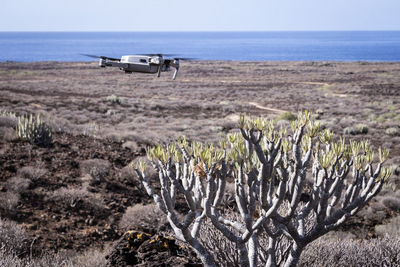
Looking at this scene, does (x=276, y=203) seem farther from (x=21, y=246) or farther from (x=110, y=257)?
(x=21, y=246)

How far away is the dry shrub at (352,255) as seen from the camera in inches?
195

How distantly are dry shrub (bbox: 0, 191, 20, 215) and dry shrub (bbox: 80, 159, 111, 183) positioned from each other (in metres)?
2.18

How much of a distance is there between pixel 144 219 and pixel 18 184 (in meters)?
3.32

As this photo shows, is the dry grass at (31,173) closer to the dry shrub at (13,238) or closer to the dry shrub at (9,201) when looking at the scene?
the dry shrub at (9,201)

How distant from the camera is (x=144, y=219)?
7.85 metres

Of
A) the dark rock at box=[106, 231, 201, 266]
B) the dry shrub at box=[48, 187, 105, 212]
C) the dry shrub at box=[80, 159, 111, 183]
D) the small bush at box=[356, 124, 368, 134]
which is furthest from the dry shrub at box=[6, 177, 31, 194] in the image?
the small bush at box=[356, 124, 368, 134]

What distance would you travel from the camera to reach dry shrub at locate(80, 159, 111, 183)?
1004cm

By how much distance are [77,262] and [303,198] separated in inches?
254

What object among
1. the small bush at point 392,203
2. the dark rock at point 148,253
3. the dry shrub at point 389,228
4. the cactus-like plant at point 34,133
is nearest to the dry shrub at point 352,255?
the dark rock at point 148,253

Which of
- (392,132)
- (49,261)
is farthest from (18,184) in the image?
(392,132)

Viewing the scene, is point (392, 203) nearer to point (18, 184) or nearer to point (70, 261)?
Result: point (70, 261)

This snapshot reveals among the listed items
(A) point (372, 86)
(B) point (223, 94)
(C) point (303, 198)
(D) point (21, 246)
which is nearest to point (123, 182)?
(D) point (21, 246)

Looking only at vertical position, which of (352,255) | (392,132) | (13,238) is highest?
(352,255)

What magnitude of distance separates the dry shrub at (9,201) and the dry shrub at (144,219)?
Answer: 2.30 m
